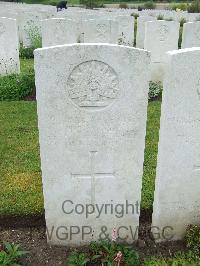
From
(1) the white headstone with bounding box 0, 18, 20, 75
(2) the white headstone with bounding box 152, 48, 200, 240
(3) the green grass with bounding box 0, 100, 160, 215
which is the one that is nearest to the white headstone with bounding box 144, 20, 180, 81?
(3) the green grass with bounding box 0, 100, 160, 215

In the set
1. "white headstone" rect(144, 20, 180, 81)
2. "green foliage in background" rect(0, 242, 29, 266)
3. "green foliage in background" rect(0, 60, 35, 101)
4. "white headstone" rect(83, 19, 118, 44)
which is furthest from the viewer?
"white headstone" rect(83, 19, 118, 44)

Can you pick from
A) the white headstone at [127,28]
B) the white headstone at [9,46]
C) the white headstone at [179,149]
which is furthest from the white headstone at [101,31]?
the white headstone at [179,149]

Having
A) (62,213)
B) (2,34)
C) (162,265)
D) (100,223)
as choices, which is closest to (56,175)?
(62,213)

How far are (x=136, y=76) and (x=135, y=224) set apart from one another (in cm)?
149

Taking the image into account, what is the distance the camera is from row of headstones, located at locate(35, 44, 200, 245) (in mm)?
3090

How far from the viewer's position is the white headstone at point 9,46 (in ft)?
28.9

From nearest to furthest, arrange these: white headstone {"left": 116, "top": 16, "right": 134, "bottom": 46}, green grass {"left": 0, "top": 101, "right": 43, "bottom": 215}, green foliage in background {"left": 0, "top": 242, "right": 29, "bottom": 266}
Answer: green foliage in background {"left": 0, "top": 242, "right": 29, "bottom": 266}
green grass {"left": 0, "top": 101, "right": 43, "bottom": 215}
white headstone {"left": 116, "top": 16, "right": 134, "bottom": 46}

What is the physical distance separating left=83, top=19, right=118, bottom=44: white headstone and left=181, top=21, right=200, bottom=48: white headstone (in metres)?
1.62

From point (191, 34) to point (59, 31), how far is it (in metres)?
3.02

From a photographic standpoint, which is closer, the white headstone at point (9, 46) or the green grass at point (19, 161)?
the green grass at point (19, 161)

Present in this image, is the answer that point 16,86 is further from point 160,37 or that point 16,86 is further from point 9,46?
point 160,37

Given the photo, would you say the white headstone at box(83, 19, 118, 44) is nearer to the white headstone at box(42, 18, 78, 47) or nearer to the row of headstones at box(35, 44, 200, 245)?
the white headstone at box(42, 18, 78, 47)

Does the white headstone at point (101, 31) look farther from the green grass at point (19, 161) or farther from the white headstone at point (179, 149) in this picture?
the white headstone at point (179, 149)

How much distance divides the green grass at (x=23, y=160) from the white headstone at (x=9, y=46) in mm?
1753
